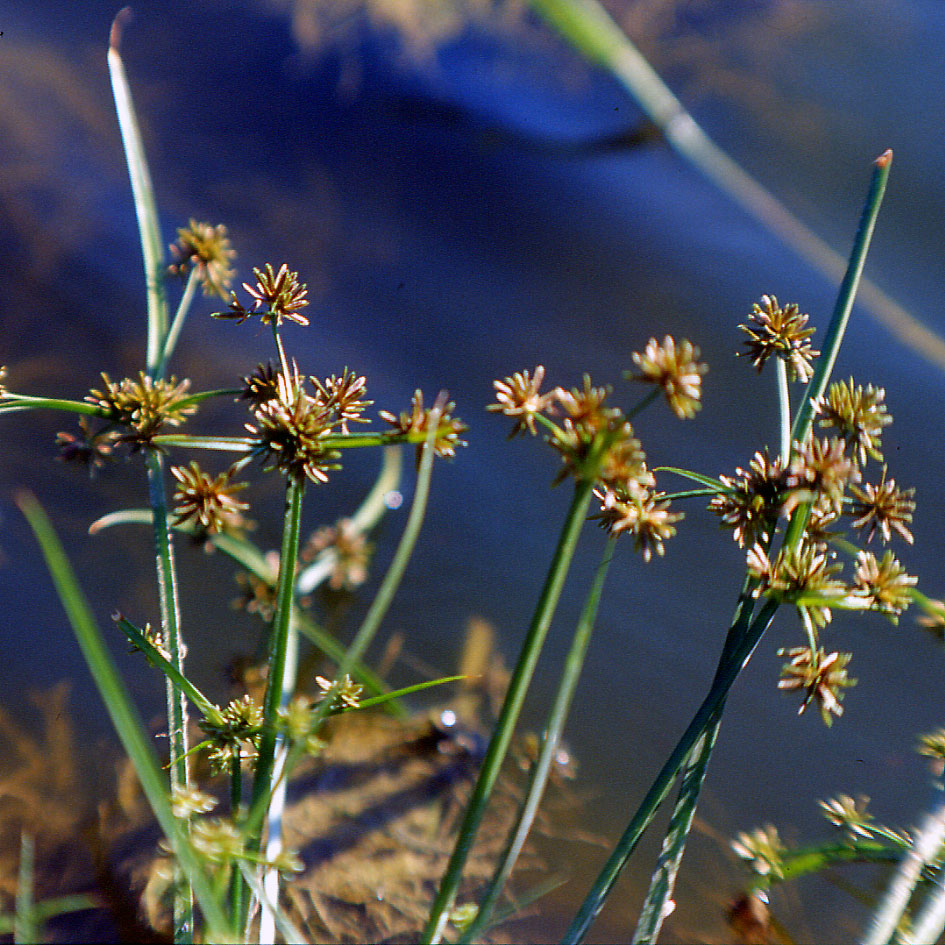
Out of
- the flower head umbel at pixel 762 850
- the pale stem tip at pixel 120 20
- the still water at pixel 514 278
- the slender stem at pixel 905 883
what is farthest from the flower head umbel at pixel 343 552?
the pale stem tip at pixel 120 20

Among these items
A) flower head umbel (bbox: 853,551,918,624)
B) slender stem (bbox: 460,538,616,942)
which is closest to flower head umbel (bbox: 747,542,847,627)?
flower head umbel (bbox: 853,551,918,624)

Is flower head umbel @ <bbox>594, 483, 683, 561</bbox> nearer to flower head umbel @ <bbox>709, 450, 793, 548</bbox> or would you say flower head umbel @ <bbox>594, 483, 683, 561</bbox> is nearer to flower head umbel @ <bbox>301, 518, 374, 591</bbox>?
flower head umbel @ <bbox>709, 450, 793, 548</bbox>

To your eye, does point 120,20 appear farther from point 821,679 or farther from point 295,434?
point 821,679

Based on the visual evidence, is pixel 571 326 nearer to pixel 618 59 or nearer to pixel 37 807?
pixel 618 59

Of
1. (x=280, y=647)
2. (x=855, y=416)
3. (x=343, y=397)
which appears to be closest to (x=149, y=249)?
(x=343, y=397)

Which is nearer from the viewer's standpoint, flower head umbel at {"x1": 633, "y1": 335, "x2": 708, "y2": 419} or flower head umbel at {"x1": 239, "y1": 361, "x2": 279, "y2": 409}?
flower head umbel at {"x1": 633, "y1": 335, "x2": 708, "y2": 419}

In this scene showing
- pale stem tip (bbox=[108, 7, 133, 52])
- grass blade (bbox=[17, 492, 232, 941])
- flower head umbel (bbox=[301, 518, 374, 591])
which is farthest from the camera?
pale stem tip (bbox=[108, 7, 133, 52])

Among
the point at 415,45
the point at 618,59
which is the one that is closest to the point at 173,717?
the point at 618,59
